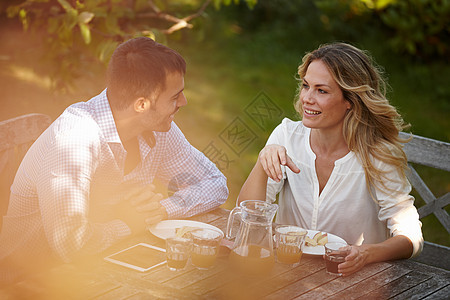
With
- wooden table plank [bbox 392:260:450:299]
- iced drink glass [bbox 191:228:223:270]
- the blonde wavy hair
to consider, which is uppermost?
the blonde wavy hair

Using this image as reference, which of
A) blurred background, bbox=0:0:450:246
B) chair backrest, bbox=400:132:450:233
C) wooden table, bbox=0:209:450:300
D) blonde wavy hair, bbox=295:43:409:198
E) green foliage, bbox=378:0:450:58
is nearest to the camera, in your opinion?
wooden table, bbox=0:209:450:300

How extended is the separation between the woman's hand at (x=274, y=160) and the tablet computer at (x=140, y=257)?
2.33ft

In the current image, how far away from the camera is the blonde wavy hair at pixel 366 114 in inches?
119

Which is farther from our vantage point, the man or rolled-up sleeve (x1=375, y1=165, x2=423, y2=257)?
rolled-up sleeve (x1=375, y1=165, x2=423, y2=257)

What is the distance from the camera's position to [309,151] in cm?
321

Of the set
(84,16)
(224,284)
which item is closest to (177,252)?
(224,284)

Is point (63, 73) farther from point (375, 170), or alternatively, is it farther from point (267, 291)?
point (267, 291)

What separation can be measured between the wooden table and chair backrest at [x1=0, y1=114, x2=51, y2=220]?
970 millimetres

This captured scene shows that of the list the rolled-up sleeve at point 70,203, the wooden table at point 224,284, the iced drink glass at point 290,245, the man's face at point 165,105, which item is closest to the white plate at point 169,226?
the rolled-up sleeve at point 70,203

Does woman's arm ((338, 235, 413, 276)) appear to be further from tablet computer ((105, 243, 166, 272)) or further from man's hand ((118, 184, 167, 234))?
man's hand ((118, 184, 167, 234))

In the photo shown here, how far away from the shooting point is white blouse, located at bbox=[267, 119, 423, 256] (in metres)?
2.97

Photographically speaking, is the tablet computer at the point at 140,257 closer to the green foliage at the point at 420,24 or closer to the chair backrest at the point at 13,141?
the chair backrest at the point at 13,141

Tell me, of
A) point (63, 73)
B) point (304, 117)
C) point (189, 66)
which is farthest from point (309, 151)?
point (189, 66)

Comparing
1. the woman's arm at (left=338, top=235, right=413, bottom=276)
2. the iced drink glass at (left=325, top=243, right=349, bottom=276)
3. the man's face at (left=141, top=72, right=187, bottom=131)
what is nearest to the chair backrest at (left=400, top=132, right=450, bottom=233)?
the woman's arm at (left=338, top=235, right=413, bottom=276)
